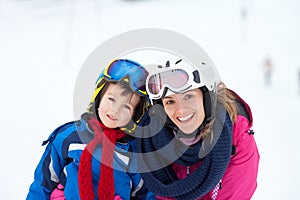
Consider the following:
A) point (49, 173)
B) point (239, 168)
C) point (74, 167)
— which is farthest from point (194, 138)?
point (49, 173)

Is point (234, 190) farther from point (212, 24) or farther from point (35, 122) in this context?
point (212, 24)

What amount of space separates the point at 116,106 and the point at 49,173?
1.78ft

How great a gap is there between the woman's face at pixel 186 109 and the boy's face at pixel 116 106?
19 cm

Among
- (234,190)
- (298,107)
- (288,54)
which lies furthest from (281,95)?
(234,190)

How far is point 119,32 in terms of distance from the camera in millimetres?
13719

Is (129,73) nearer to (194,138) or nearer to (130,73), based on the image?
(130,73)

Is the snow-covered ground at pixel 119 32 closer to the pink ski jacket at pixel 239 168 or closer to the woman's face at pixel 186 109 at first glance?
the pink ski jacket at pixel 239 168

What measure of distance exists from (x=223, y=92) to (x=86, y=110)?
2.25 feet

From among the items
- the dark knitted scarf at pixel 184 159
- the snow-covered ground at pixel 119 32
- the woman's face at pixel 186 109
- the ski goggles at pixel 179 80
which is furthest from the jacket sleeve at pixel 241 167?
the snow-covered ground at pixel 119 32

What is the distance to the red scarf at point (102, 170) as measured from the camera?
169 centimetres

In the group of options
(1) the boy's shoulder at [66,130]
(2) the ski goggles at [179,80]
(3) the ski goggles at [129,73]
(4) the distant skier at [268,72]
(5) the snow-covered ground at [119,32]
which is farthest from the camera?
(4) the distant skier at [268,72]

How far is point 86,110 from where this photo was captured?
182cm

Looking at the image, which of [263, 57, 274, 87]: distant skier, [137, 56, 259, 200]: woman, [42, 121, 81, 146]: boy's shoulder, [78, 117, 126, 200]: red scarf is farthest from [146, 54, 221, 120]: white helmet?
[263, 57, 274, 87]: distant skier

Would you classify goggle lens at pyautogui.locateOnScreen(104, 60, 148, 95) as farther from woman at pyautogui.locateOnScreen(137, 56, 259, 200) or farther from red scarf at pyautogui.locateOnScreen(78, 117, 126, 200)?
red scarf at pyautogui.locateOnScreen(78, 117, 126, 200)
